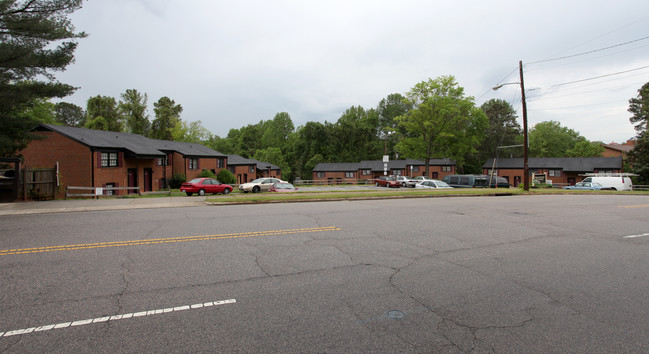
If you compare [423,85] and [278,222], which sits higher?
[423,85]

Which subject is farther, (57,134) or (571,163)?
(571,163)

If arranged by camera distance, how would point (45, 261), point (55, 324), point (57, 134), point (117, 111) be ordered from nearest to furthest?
1. point (55, 324)
2. point (45, 261)
3. point (57, 134)
4. point (117, 111)

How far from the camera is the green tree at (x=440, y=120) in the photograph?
1898 inches

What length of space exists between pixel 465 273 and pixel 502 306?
1273mm

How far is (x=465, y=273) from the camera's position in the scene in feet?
17.9

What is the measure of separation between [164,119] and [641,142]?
283 ft

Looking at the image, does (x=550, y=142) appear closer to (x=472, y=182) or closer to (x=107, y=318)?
(x=472, y=182)

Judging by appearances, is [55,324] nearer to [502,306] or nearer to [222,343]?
[222,343]

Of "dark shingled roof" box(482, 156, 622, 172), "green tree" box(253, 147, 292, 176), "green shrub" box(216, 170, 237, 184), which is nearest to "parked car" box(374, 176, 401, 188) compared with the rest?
"green shrub" box(216, 170, 237, 184)

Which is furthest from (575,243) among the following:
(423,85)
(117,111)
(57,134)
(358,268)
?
(117,111)

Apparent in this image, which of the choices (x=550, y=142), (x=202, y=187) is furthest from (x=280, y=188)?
(x=550, y=142)

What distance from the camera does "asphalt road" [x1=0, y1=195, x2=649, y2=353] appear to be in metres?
3.37

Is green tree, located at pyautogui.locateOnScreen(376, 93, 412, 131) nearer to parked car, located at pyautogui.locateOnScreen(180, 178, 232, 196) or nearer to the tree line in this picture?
the tree line

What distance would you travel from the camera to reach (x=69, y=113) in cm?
10238
